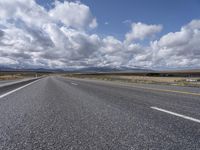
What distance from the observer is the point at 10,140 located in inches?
120

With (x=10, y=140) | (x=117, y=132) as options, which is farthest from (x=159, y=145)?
(x=10, y=140)

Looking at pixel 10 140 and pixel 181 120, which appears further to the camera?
pixel 181 120

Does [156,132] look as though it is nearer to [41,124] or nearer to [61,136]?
[61,136]

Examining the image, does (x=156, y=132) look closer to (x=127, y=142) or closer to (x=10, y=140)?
(x=127, y=142)

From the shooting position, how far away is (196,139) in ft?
10.0

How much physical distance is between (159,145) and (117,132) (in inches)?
33.4

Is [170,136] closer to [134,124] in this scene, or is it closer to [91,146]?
[134,124]

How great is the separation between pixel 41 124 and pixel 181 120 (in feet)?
10.3

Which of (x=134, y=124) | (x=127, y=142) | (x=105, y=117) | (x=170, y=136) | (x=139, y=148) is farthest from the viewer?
(x=105, y=117)

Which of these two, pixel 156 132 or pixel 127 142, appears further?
pixel 156 132

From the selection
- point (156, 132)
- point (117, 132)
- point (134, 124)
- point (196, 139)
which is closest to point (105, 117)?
point (134, 124)

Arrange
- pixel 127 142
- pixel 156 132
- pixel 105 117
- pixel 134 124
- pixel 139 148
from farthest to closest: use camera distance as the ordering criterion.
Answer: pixel 105 117
pixel 134 124
pixel 156 132
pixel 127 142
pixel 139 148

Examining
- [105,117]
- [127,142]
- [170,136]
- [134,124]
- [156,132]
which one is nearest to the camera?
[127,142]

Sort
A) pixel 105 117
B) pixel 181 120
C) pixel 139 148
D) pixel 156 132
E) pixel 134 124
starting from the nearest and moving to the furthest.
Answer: pixel 139 148
pixel 156 132
pixel 134 124
pixel 181 120
pixel 105 117
